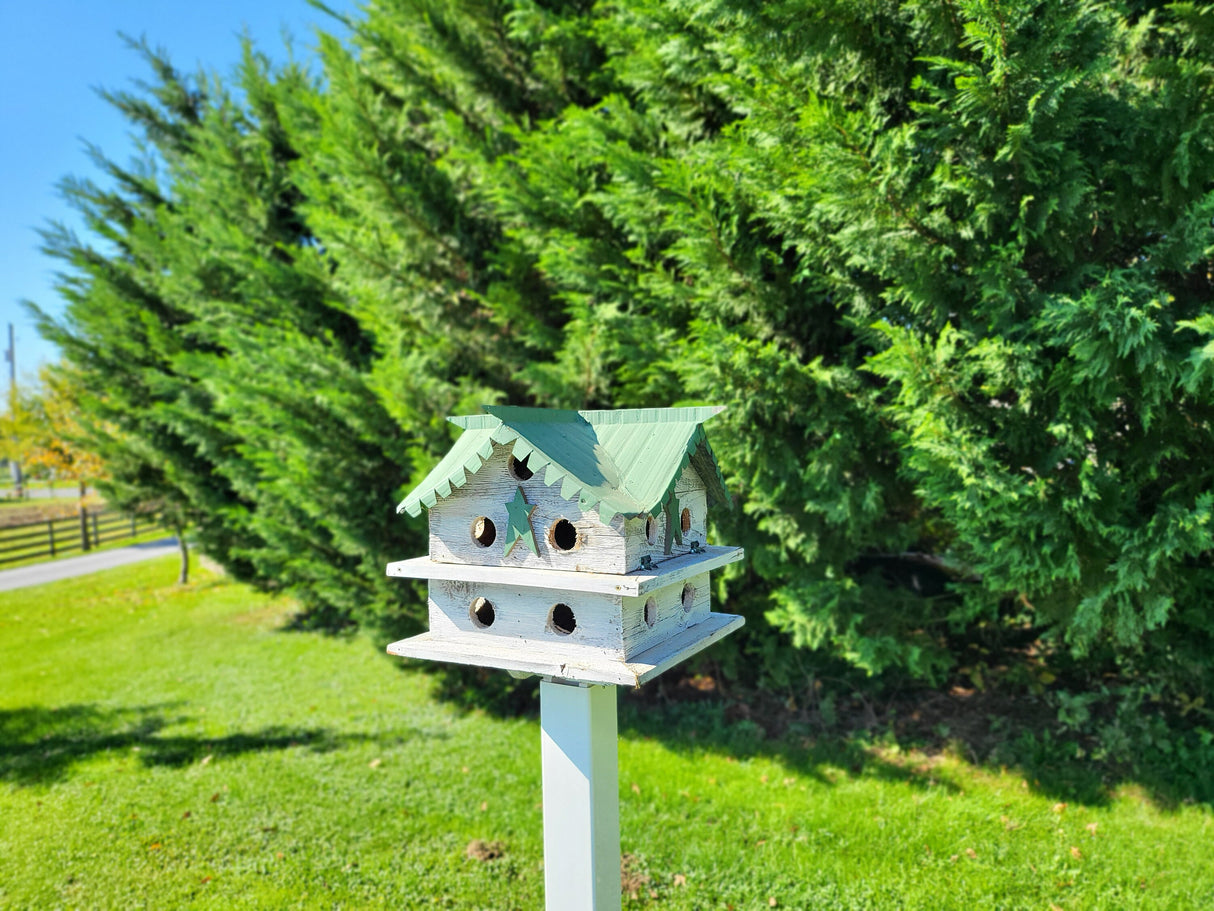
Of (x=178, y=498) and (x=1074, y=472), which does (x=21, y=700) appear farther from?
(x=1074, y=472)

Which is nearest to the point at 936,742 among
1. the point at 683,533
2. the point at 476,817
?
the point at 476,817

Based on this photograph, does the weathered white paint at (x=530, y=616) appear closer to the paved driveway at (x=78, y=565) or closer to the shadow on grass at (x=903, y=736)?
the shadow on grass at (x=903, y=736)

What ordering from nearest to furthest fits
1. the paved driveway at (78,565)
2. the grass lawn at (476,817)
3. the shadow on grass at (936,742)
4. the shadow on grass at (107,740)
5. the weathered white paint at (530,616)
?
the weathered white paint at (530,616) < the grass lawn at (476,817) < the shadow on grass at (936,742) < the shadow on grass at (107,740) < the paved driveway at (78,565)

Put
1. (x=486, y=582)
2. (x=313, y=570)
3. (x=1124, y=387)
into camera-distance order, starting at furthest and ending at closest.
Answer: (x=313, y=570), (x=1124, y=387), (x=486, y=582)

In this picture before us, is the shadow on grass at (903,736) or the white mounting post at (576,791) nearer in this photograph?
the white mounting post at (576,791)

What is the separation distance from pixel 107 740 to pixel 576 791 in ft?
17.7

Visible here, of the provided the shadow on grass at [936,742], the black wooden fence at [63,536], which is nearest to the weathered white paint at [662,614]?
the shadow on grass at [936,742]

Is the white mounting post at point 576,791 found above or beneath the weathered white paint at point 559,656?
beneath

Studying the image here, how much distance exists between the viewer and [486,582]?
194 centimetres

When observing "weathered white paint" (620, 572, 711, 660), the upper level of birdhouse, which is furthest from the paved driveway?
"weathered white paint" (620, 572, 711, 660)

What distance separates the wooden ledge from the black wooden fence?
44.4 ft

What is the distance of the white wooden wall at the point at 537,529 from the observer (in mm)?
1799

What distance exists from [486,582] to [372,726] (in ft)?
14.6

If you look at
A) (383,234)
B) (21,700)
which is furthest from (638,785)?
(21,700)
